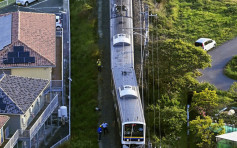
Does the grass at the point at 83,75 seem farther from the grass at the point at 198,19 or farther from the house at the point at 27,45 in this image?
the grass at the point at 198,19

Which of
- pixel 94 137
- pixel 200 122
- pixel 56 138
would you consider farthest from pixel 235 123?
pixel 56 138

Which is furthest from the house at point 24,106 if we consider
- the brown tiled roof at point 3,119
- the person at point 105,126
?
the person at point 105,126

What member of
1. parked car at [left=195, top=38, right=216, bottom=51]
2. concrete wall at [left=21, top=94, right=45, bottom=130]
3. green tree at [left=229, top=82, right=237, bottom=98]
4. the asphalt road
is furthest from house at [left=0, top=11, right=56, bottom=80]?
green tree at [left=229, top=82, right=237, bottom=98]

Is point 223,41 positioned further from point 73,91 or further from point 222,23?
point 73,91

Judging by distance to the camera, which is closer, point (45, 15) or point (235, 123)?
point (235, 123)

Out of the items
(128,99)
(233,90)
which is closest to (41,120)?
(128,99)
